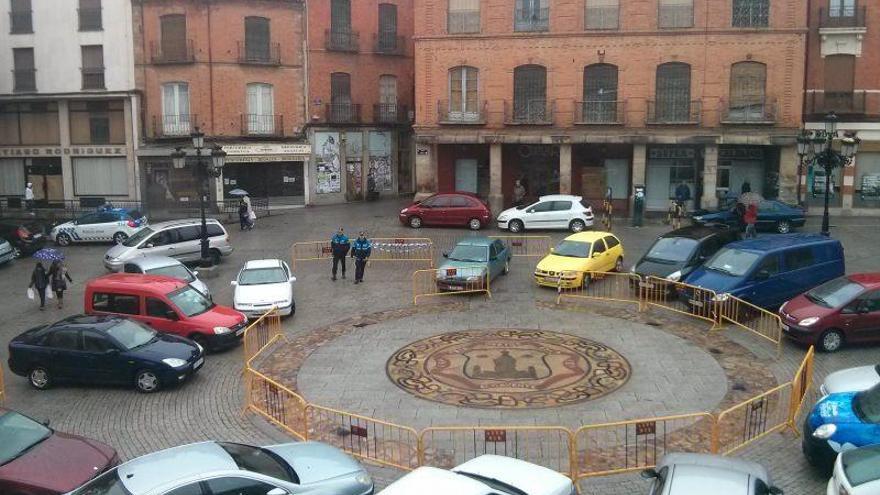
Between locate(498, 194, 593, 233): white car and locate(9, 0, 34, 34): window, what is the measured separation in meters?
26.9

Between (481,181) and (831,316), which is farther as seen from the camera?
(481,181)

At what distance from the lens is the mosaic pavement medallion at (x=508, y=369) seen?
15.7 m

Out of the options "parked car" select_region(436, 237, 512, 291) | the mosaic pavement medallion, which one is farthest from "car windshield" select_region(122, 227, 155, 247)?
the mosaic pavement medallion

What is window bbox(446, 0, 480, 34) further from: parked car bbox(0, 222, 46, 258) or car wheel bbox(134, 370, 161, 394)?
car wheel bbox(134, 370, 161, 394)

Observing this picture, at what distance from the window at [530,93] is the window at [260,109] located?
501 inches

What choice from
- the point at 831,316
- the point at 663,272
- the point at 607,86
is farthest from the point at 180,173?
the point at 831,316

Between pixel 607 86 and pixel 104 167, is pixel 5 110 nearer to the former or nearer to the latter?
pixel 104 167

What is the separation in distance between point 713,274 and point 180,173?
1155 inches

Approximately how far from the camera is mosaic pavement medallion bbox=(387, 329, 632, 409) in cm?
1566

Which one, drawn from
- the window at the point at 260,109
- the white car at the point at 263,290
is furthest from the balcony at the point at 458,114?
the white car at the point at 263,290

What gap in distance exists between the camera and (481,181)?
40.9m

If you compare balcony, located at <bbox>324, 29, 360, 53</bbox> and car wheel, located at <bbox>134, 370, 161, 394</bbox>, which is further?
balcony, located at <bbox>324, 29, 360, 53</bbox>

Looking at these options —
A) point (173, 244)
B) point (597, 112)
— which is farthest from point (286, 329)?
point (597, 112)

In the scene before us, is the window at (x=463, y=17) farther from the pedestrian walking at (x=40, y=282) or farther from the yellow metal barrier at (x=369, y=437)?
the yellow metal barrier at (x=369, y=437)
